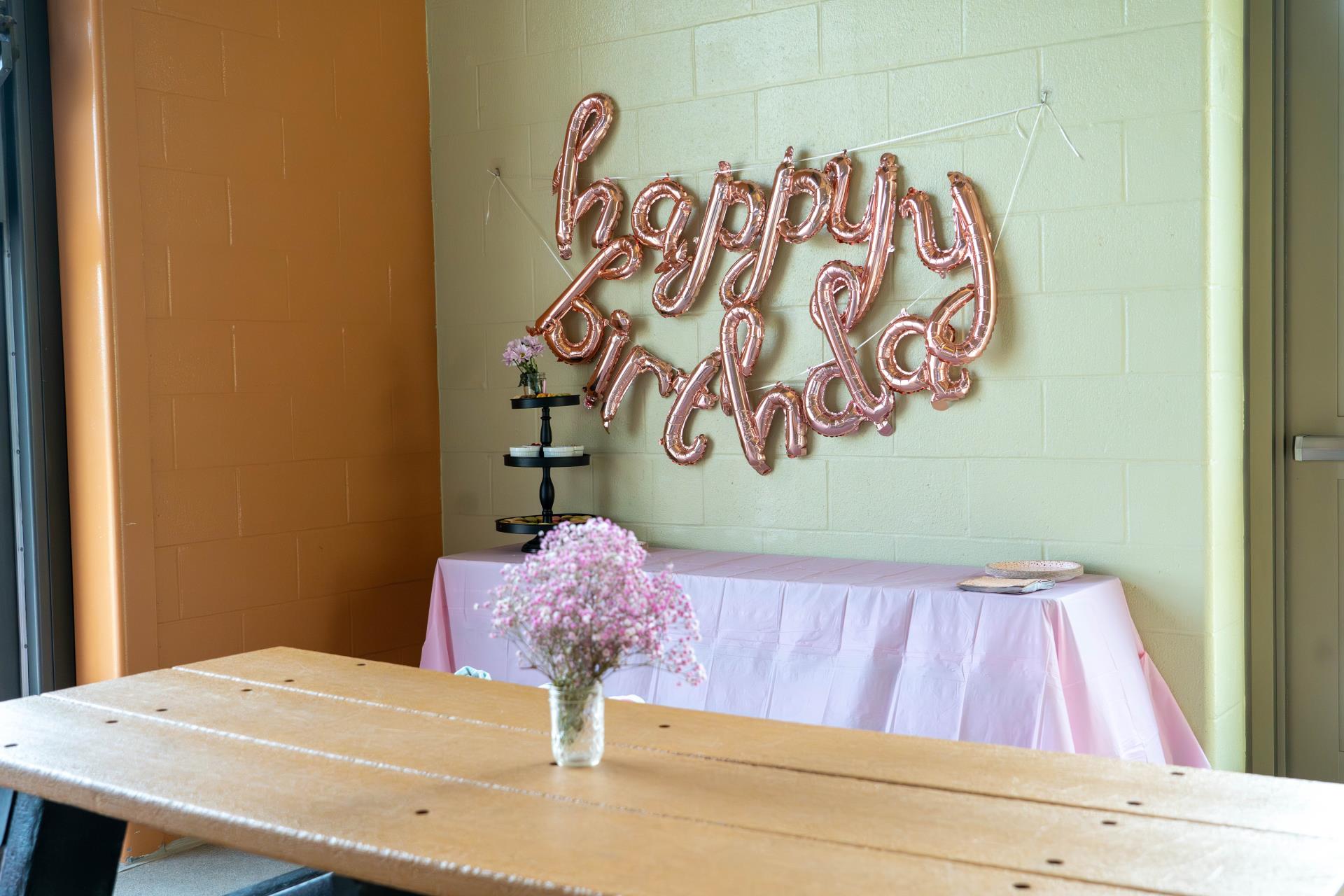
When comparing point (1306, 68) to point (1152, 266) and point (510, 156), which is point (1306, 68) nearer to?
point (1152, 266)

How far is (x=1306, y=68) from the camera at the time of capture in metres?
3.08

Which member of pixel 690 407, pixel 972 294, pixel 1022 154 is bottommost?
pixel 690 407

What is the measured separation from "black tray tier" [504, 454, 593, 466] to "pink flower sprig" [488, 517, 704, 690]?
2.04 metres

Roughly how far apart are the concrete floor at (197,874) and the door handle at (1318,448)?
2631 mm

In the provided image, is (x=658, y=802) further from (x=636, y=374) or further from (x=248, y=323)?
(x=248, y=323)

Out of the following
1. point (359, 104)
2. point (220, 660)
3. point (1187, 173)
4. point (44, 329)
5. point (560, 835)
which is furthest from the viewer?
point (359, 104)

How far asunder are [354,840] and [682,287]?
2.41 m

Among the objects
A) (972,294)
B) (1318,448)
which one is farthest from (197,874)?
(1318,448)

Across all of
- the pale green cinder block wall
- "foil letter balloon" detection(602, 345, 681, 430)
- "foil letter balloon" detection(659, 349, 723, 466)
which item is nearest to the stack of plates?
the pale green cinder block wall

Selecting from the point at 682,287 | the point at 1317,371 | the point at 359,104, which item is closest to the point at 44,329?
the point at 359,104

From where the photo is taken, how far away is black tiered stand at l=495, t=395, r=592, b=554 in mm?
3604

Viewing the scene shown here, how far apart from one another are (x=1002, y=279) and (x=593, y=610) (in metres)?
1.92

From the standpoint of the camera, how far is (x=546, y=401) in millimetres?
3613

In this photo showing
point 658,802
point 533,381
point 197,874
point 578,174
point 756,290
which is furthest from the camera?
point 578,174
